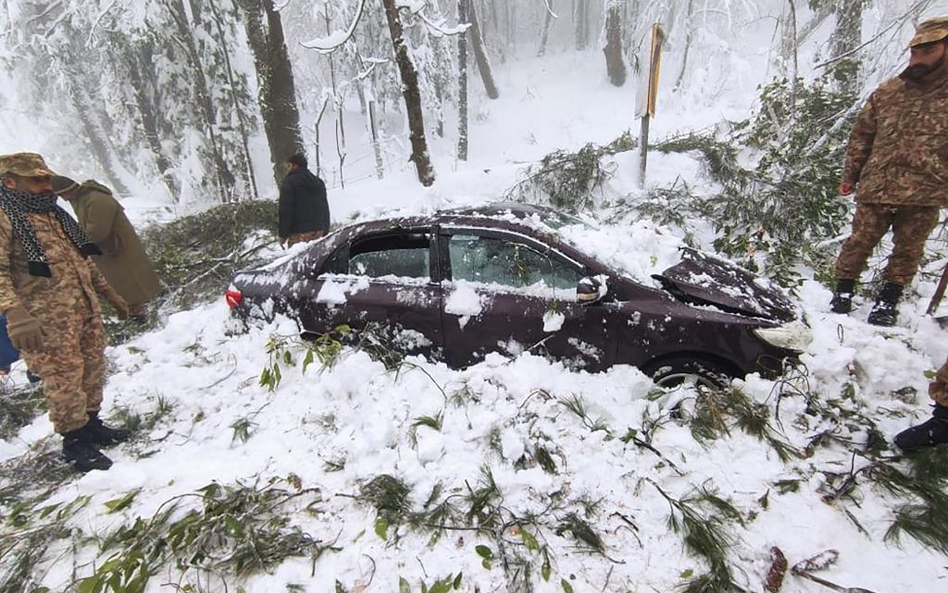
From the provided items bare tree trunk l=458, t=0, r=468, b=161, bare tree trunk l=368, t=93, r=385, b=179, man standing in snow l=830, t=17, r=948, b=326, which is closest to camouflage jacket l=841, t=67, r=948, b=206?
man standing in snow l=830, t=17, r=948, b=326

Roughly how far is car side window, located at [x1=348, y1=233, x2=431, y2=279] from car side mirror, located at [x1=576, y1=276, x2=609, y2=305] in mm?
1162

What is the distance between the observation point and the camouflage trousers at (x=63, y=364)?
278 centimetres

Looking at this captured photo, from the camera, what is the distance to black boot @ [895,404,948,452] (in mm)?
2275

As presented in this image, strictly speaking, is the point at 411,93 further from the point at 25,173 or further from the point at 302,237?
the point at 25,173

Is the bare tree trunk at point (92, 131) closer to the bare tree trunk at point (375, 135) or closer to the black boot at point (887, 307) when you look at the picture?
the bare tree trunk at point (375, 135)

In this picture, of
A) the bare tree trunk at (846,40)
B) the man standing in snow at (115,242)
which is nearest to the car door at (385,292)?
the man standing in snow at (115,242)

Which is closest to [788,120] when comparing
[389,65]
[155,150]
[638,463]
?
[638,463]

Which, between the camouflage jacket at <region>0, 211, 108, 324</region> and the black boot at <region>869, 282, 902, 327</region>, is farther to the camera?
the black boot at <region>869, 282, 902, 327</region>

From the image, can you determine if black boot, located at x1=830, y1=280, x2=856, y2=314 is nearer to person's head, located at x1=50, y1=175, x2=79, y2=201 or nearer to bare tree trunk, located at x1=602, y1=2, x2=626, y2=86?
person's head, located at x1=50, y1=175, x2=79, y2=201

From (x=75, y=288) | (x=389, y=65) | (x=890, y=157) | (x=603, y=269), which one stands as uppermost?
(x=389, y=65)

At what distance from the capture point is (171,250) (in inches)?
275

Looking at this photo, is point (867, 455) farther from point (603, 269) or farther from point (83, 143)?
point (83, 143)

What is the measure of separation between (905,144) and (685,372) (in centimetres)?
231

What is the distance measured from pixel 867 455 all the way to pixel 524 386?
1885 millimetres
